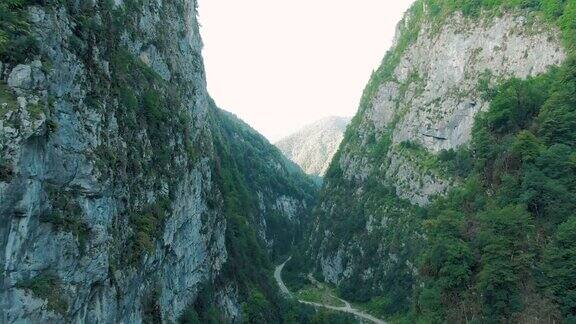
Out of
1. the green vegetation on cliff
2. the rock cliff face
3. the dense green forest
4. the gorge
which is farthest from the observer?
the rock cliff face

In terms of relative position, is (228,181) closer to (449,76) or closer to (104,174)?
(449,76)

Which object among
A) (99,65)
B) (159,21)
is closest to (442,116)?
(159,21)

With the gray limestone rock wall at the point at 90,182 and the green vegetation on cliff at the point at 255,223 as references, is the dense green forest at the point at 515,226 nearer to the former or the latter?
the green vegetation on cliff at the point at 255,223

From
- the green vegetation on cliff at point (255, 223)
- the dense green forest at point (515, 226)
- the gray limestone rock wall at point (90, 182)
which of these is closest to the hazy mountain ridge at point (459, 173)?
the dense green forest at point (515, 226)

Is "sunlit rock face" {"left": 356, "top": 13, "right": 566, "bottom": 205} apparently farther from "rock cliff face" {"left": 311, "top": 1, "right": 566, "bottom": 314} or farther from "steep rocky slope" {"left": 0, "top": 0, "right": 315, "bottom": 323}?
"steep rocky slope" {"left": 0, "top": 0, "right": 315, "bottom": 323}

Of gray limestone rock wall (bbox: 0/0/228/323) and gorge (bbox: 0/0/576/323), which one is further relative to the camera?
gorge (bbox: 0/0/576/323)

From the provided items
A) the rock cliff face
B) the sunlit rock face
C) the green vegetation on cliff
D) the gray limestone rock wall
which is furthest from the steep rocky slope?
the sunlit rock face

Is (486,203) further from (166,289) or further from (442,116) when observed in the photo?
(442,116)
